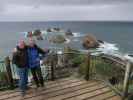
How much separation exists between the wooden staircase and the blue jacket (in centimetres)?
→ 92

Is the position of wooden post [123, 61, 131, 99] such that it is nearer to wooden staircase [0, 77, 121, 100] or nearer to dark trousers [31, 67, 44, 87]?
wooden staircase [0, 77, 121, 100]

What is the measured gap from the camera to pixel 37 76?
6441mm

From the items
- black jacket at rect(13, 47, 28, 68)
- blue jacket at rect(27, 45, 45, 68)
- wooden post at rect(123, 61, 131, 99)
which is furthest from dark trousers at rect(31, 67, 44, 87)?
wooden post at rect(123, 61, 131, 99)

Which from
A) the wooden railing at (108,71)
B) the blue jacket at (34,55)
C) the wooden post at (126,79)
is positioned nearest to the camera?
the wooden post at (126,79)

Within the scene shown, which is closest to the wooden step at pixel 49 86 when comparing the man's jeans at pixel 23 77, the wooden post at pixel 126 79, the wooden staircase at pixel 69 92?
the wooden staircase at pixel 69 92

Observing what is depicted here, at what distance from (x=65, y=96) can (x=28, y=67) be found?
1.42 meters

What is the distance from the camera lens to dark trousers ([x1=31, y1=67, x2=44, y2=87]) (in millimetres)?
6205

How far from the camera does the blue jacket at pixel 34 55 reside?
590cm

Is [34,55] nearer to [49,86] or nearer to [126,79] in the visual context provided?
[49,86]

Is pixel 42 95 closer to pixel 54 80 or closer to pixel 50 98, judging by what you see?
pixel 50 98

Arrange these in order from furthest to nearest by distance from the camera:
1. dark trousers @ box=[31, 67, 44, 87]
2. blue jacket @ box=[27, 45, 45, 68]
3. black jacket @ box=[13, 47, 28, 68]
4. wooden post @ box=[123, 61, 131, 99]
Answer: dark trousers @ box=[31, 67, 44, 87] → blue jacket @ box=[27, 45, 45, 68] → black jacket @ box=[13, 47, 28, 68] → wooden post @ box=[123, 61, 131, 99]

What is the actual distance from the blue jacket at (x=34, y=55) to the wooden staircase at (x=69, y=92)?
917mm

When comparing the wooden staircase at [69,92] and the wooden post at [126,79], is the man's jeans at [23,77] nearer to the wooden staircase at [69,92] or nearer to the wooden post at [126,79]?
the wooden staircase at [69,92]

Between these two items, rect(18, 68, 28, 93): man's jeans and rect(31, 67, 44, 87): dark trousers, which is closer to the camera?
rect(18, 68, 28, 93): man's jeans
